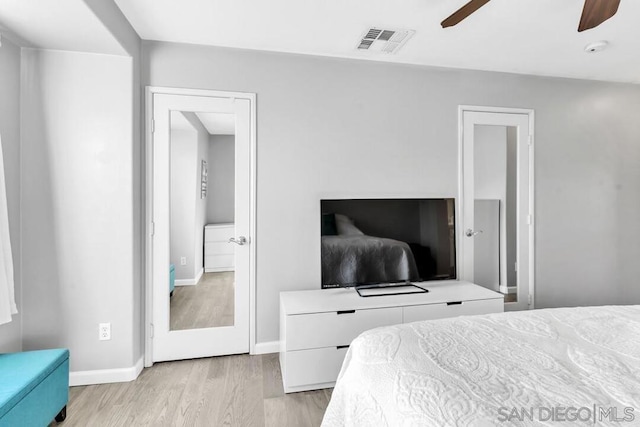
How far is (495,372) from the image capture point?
1060 millimetres

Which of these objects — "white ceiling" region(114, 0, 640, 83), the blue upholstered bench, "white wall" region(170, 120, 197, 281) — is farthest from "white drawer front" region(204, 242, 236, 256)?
"white ceiling" region(114, 0, 640, 83)

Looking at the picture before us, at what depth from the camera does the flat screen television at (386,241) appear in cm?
Answer: 265

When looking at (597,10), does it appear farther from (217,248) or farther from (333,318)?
(217,248)

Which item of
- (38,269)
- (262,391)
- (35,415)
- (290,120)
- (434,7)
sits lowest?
(262,391)

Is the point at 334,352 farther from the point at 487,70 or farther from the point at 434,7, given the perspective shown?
the point at 487,70

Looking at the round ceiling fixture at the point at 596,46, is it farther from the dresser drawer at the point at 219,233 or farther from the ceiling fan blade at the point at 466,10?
the dresser drawer at the point at 219,233

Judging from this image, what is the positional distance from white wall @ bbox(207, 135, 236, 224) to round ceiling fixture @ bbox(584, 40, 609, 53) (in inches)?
113

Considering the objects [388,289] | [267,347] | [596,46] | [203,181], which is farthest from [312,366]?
[596,46]

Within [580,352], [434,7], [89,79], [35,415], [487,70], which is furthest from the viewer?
[487,70]

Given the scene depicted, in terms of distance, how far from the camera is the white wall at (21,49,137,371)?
2.21 m

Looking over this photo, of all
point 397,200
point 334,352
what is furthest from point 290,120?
point 334,352

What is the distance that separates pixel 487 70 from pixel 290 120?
188 cm

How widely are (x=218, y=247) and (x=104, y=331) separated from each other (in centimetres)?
92

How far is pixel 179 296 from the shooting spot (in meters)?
2.63
